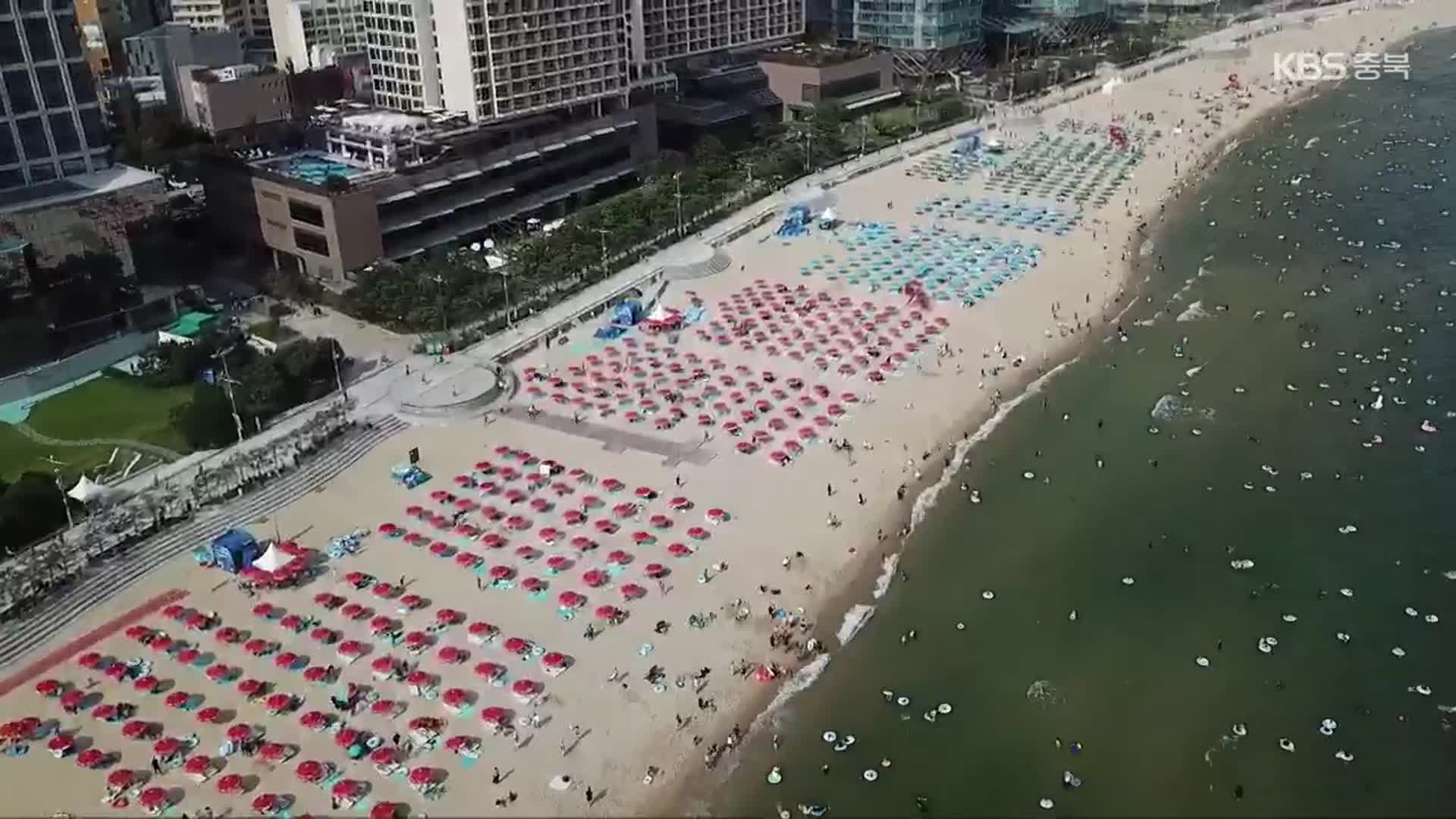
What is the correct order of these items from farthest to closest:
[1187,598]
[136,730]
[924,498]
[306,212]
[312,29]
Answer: [312,29] < [306,212] < [924,498] < [1187,598] < [136,730]

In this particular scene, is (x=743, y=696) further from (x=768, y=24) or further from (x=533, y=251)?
(x=768, y=24)

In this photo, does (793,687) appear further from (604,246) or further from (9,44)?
(9,44)

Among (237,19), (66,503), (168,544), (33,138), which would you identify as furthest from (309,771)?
(237,19)

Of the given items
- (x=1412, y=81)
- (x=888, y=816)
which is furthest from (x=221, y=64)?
(x=1412, y=81)

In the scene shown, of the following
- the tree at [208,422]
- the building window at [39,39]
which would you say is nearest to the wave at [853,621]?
the tree at [208,422]

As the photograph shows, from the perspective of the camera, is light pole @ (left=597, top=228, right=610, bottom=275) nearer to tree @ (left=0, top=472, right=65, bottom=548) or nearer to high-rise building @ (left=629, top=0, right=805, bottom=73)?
high-rise building @ (left=629, top=0, right=805, bottom=73)

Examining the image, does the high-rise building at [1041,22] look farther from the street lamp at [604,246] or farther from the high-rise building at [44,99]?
the high-rise building at [44,99]
